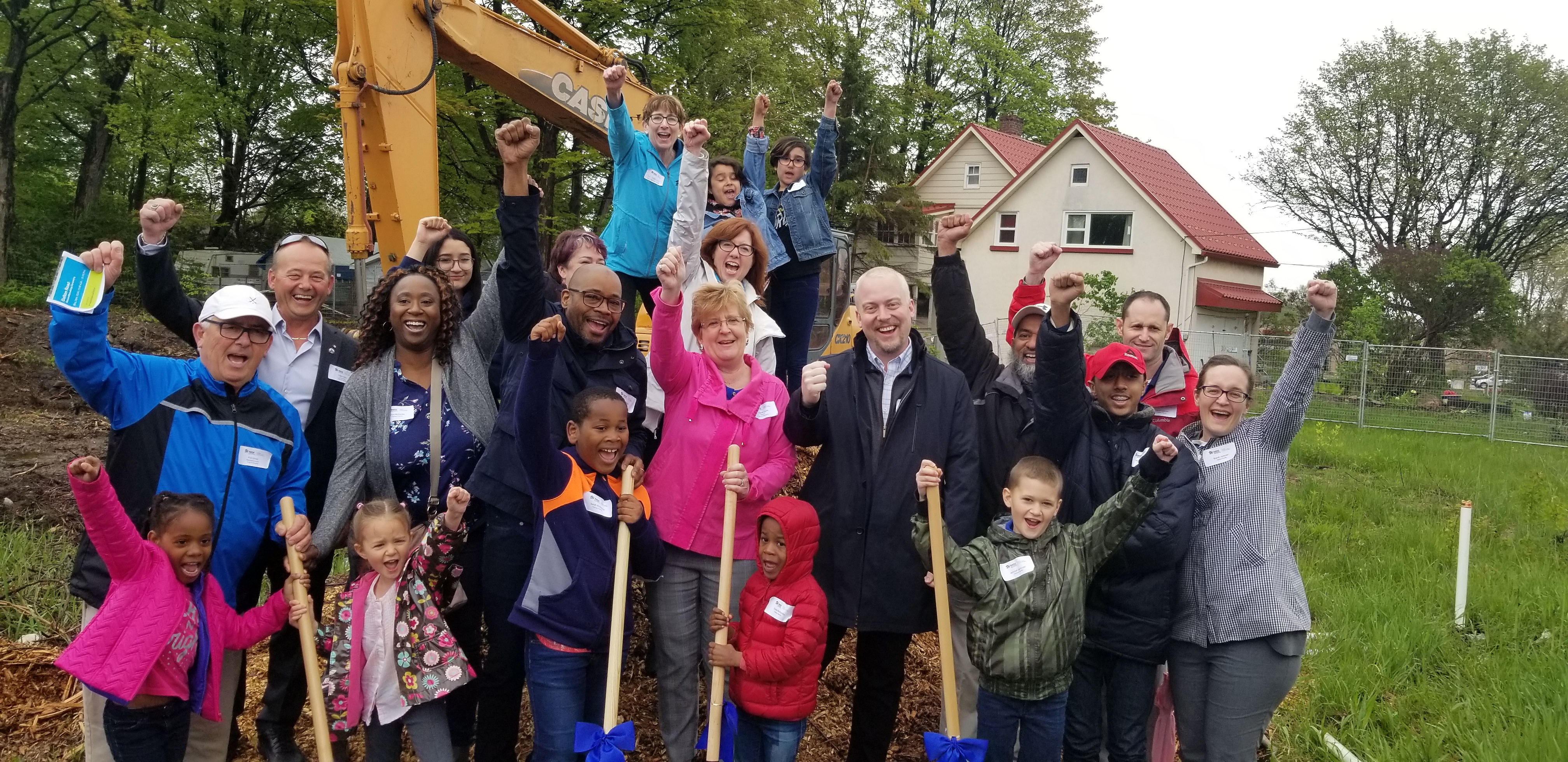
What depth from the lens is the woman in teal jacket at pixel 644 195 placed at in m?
5.15

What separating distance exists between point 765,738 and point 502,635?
3.51 ft

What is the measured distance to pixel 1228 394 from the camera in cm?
358

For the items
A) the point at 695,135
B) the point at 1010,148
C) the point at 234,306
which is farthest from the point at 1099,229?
the point at 234,306

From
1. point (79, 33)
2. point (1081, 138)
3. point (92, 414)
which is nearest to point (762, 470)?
point (92, 414)

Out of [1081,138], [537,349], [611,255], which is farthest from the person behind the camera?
[1081,138]

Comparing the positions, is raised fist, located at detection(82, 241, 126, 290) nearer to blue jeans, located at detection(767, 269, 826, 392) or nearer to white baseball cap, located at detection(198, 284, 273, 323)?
white baseball cap, located at detection(198, 284, 273, 323)

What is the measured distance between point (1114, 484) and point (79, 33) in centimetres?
2689

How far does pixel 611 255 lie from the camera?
5195mm

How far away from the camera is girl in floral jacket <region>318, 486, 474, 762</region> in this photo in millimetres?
3186

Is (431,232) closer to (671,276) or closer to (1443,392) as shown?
(671,276)

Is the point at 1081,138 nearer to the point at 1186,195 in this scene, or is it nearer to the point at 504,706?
the point at 1186,195

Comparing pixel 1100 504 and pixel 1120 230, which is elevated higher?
pixel 1120 230

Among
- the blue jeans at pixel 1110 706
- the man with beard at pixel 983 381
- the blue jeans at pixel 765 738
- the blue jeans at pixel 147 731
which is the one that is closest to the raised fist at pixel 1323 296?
the man with beard at pixel 983 381

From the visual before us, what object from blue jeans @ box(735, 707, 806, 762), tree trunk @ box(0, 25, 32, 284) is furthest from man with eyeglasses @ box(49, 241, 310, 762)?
tree trunk @ box(0, 25, 32, 284)
